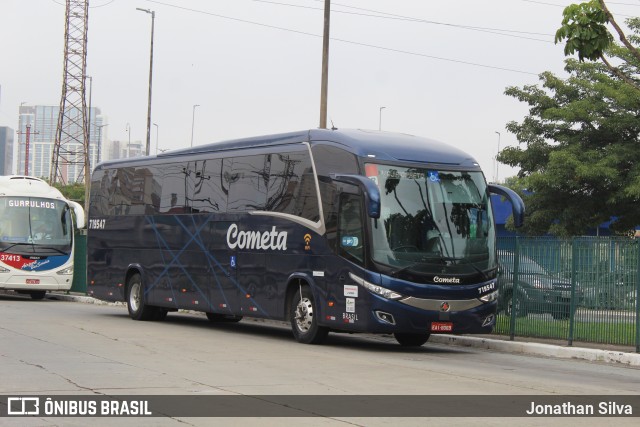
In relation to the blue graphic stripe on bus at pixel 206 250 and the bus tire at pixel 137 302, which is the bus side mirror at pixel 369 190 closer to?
the blue graphic stripe on bus at pixel 206 250

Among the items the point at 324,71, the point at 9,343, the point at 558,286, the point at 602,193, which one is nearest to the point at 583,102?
the point at 602,193

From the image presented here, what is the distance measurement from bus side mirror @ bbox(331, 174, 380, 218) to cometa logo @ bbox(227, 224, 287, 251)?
7.26 feet

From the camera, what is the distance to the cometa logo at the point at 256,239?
18938mm

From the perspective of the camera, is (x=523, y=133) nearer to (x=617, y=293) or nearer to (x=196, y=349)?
(x=617, y=293)

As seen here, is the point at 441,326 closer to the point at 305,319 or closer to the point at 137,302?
the point at 305,319

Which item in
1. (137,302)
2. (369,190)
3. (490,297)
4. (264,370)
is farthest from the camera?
(137,302)

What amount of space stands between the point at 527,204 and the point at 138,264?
14.1 m

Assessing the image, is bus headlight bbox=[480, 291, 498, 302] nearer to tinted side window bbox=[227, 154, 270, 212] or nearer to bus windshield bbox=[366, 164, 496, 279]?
bus windshield bbox=[366, 164, 496, 279]

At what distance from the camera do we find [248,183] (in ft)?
65.9

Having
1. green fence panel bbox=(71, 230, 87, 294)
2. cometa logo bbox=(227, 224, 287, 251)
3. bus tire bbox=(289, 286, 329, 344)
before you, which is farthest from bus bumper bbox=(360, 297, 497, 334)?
green fence panel bbox=(71, 230, 87, 294)

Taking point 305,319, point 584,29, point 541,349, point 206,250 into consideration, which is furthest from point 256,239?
point 584,29

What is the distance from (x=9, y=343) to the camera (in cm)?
1655

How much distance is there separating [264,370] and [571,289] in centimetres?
710

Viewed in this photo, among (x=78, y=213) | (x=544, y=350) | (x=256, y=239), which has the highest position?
(x=78, y=213)
